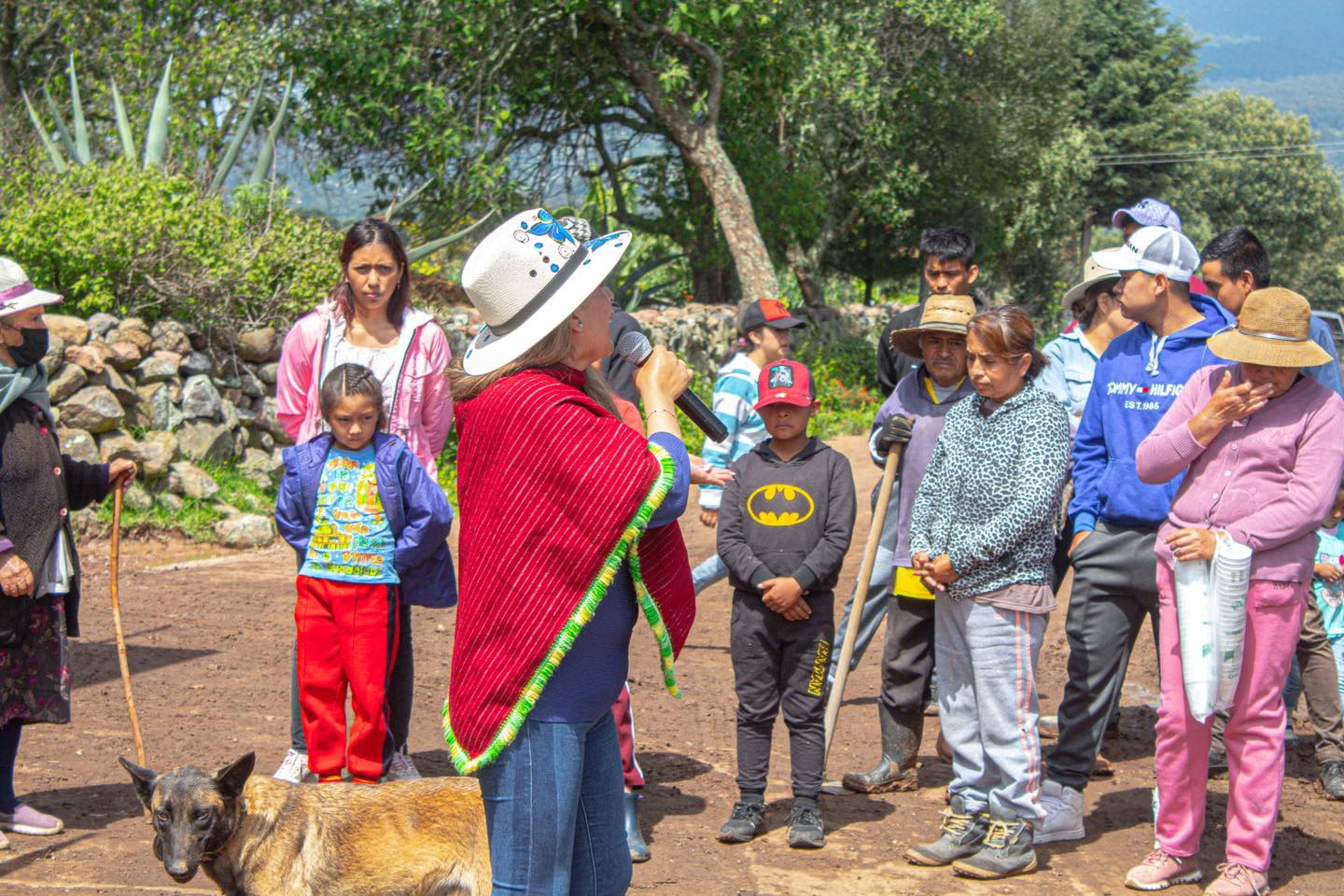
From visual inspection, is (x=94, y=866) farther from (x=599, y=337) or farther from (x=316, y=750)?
(x=599, y=337)

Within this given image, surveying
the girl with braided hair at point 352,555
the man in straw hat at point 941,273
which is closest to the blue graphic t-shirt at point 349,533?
the girl with braided hair at point 352,555

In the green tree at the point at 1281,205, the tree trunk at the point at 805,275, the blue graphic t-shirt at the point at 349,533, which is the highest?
the green tree at the point at 1281,205

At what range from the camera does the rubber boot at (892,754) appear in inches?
219

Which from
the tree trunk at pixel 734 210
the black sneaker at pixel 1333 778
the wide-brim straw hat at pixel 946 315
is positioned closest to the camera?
the wide-brim straw hat at pixel 946 315

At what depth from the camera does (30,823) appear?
4879 mm

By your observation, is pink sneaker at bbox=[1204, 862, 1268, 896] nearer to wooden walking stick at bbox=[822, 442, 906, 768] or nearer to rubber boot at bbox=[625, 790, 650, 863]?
wooden walking stick at bbox=[822, 442, 906, 768]

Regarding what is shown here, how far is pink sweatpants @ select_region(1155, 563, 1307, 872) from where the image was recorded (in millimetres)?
4430

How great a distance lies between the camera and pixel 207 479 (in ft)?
34.9

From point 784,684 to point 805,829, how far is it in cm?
51

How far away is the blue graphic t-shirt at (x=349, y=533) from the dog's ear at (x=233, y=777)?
119cm

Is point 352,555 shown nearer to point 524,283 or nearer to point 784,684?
point 784,684

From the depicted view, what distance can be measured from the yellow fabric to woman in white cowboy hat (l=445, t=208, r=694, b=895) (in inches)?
99.4

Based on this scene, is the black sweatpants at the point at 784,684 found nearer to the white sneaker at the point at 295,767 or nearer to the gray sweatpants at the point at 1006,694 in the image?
the gray sweatpants at the point at 1006,694

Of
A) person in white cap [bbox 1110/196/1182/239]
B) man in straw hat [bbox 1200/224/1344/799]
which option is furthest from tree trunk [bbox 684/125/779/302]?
man in straw hat [bbox 1200/224/1344/799]
